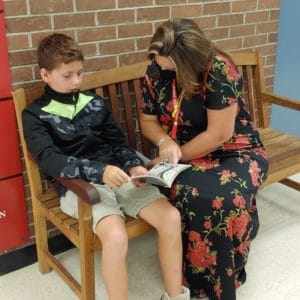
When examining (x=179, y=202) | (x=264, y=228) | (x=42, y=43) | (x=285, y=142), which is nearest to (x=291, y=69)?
(x=285, y=142)

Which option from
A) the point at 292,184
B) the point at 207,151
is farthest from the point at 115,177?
the point at 292,184

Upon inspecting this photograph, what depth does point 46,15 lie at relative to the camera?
2160mm

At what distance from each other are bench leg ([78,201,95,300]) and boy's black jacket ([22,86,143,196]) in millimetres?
133

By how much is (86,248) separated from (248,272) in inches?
37.0

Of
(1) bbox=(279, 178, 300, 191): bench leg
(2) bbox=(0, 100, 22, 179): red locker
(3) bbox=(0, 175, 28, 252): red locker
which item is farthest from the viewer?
(1) bbox=(279, 178, 300, 191): bench leg

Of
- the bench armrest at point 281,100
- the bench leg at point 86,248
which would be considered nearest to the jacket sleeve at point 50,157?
the bench leg at point 86,248

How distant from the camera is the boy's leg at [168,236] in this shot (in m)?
1.94

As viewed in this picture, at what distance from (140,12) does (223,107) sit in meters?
0.81

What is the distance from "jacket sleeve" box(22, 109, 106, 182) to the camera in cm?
188

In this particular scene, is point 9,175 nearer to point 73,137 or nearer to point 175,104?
point 73,137

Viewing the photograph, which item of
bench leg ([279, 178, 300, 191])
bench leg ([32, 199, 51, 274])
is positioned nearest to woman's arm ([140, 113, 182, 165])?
bench leg ([32, 199, 51, 274])

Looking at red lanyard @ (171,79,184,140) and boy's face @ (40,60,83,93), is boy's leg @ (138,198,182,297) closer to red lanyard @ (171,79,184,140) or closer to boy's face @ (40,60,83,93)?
red lanyard @ (171,79,184,140)

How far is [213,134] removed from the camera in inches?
80.7

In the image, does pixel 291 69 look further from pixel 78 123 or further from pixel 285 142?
pixel 78 123
